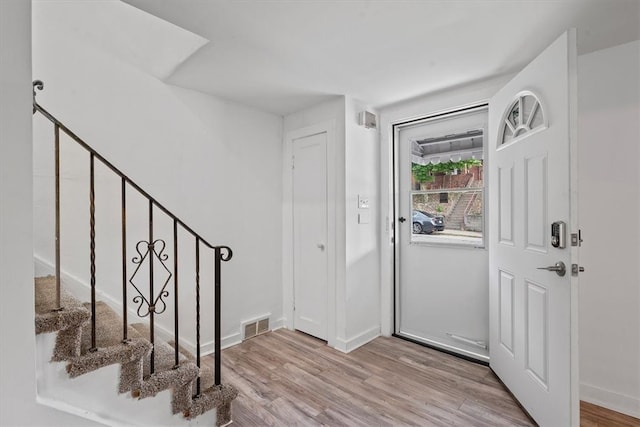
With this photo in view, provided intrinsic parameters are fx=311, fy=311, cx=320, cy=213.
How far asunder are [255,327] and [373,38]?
106 inches

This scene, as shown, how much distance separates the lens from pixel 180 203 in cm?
260

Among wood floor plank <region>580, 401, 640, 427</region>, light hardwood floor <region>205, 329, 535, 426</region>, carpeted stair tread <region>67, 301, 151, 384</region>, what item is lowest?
wood floor plank <region>580, 401, 640, 427</region>

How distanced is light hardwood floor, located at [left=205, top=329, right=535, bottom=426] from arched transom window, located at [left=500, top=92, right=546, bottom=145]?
5.76ft

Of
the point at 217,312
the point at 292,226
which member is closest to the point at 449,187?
the point at 292,226

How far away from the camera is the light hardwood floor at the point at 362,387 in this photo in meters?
1.90

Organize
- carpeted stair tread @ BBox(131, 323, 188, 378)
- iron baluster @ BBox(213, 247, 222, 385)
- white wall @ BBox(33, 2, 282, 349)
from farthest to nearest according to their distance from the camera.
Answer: white wall @ BBox(33, 2, 282, 349)
iron baluster @ BBox(213, 247, 222, 385)
carpeted stair tread @ BBox(131, 323, 188, 378)

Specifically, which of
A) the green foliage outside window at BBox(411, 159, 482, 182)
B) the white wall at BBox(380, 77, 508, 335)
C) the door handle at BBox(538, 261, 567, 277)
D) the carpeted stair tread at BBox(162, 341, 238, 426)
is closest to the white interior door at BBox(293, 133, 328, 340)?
the white wall at BBox(380, 77, 508, 335)

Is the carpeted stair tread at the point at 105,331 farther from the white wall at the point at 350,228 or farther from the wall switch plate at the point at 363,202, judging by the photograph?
the wall switch plate at the point at 363,202

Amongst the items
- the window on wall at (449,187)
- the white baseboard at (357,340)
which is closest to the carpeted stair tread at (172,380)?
the white baseboard at (357,340)

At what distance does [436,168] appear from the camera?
2910 millimetres

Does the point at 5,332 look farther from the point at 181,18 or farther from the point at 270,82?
the point at 270,82

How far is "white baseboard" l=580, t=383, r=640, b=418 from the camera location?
1901 mm

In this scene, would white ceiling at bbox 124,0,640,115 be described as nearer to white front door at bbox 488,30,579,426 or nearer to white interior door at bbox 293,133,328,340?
white front door at bbox 488,30,579,426

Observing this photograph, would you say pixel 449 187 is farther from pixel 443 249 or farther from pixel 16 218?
pixel 16 218
